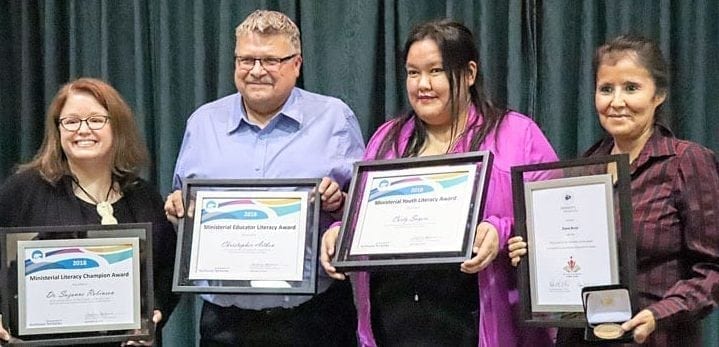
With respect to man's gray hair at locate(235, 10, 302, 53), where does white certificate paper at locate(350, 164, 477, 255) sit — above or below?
below

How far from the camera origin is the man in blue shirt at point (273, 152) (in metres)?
2.21

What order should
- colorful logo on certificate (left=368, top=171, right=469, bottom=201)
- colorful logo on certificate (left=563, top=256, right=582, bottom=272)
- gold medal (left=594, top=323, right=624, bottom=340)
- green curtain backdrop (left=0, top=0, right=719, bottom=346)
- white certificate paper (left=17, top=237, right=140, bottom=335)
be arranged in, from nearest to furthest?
gold medal (left=594, top=323, right=624, bottom=340)
colorful logo on certificate (left=563, top=256, right=582, bottom=272)
colorful logo on certificate (left=368, top=171, right=469, bottom=201)
white certificate paper (left=17, top=237, right=140, bottom=335)
green curtain backdrop (left=0, top=0, right=719, bottom=346)

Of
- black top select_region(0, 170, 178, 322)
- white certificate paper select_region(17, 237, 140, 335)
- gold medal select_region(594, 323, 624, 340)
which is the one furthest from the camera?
black top select_region(0, 170, 178, 322)

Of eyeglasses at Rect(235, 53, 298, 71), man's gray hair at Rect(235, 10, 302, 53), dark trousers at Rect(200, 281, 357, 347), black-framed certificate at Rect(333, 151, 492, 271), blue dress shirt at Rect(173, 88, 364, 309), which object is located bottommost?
dark trousers at Rect(200, 281, 357, 347)

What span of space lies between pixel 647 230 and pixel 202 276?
976 millimetres

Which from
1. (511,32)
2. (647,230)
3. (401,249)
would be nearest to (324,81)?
(511,32)

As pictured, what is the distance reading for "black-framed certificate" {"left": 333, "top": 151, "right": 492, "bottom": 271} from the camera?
1.85 meters

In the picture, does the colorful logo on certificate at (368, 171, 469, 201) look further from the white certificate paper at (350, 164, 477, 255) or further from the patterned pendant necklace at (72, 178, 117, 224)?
the patterned pendant necklace at (72, 178, 117, 224)

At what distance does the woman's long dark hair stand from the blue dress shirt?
0.19m

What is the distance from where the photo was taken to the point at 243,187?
214 centimetres

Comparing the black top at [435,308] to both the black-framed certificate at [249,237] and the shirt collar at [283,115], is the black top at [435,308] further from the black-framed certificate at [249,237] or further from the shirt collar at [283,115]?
the shirt collar at [283,115]

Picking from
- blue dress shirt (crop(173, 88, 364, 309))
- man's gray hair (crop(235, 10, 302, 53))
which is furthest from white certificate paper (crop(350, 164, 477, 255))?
man's gray hair (crop(235, 10, 302, 53))

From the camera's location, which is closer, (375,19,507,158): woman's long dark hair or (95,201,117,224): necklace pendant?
(375,19,507,158): woman's long dark hair

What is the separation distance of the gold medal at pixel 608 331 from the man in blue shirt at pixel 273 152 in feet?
2.34
